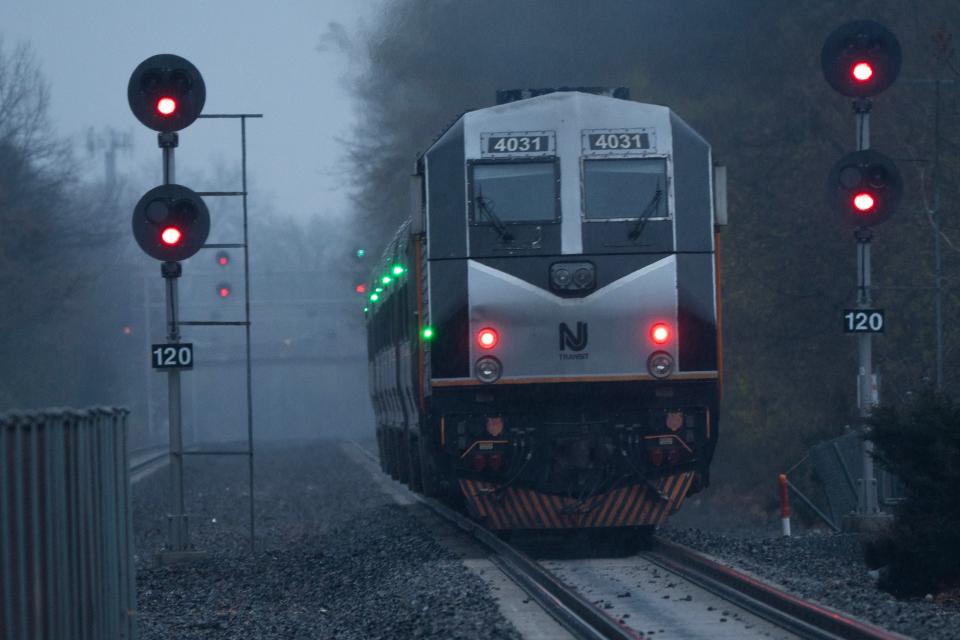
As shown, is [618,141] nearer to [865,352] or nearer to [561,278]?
[561,278]

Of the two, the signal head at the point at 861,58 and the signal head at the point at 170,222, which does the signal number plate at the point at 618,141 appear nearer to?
the signal head at the point at 861,58

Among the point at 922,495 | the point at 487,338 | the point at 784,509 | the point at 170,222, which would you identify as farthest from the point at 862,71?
the point at 170,222

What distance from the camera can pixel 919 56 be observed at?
24875 mm

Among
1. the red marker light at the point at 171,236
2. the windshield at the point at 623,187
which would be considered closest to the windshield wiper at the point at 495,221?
the windshield at the point at 623,187

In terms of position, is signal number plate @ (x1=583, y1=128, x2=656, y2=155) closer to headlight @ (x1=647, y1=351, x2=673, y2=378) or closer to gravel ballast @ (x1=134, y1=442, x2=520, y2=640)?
headlight @ (x1=647, y1=351, x2=673, y2=378)

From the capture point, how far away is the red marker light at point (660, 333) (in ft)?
41.0

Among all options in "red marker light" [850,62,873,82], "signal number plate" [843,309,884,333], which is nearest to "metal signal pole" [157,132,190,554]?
"signal number plate" [843,309,884,333]

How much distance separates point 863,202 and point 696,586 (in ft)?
16.1

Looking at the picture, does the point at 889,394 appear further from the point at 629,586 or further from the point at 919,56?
the point at 629,586

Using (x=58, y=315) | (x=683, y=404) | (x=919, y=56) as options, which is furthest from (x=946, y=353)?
(x=58, y=315)

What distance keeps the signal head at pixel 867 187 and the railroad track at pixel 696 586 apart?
3.75 m

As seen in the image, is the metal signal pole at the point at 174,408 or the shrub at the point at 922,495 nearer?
the shrub at the point at 922,495

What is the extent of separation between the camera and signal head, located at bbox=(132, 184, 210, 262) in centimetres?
1384

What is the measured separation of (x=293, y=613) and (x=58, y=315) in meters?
38.4
